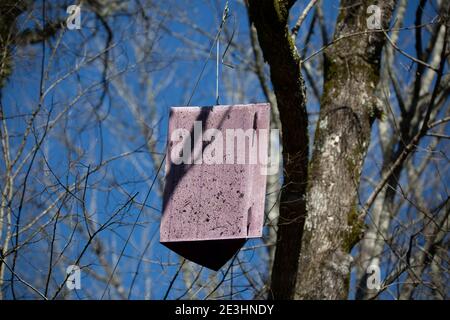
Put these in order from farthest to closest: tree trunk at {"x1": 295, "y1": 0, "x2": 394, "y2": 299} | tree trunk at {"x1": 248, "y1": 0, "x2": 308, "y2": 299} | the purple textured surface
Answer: tree trunk at {"x1": 295, "y1": 0, "x2": 394, "y2": 299} < tree trunk at {"x1": 248, "y1": 0, "x2": 308, "y2": 299} < the purple textured surface

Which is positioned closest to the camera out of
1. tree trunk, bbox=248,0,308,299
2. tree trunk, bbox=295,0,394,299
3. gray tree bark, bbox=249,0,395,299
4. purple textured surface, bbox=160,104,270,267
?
purple textured surface, bbox=160,104,270,267

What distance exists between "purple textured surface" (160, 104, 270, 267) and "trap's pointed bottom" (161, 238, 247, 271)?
13 millimetres

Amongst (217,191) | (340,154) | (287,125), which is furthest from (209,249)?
(340,154)

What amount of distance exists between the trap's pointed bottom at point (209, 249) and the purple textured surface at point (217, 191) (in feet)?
0.04

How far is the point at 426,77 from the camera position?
9234 millimetres

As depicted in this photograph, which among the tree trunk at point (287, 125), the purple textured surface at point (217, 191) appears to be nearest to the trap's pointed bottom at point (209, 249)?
the purple textured surface at point (217, 191)

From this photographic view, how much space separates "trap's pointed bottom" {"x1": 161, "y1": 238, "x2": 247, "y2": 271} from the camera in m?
4.33

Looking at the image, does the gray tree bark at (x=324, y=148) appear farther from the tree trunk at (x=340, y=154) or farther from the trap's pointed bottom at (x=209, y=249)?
the trap's pointed bottom at (x=209, y=249)

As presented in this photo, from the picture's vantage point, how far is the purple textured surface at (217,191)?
432 cm

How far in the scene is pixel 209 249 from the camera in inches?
174

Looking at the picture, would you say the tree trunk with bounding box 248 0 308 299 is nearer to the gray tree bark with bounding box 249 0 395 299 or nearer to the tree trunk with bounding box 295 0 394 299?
the gray tree bark with bounding box 249 0 395 299

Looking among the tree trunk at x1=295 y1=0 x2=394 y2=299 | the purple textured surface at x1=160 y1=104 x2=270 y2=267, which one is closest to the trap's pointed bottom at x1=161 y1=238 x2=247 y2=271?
the purple textured surface at x1=160 y1=104 x2=270 y2=267

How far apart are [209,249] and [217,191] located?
0.30m

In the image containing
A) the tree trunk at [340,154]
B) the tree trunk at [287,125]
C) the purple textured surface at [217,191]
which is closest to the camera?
the purple textured surface at [217,191]
